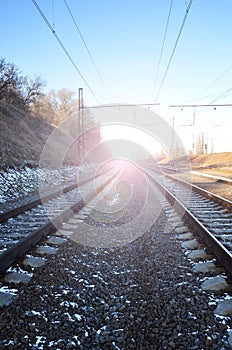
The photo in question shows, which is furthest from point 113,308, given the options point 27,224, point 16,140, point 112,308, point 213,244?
point 16,140

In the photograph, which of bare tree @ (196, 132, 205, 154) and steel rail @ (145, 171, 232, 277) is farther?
bare tree @ (196, 132, 205, 154)

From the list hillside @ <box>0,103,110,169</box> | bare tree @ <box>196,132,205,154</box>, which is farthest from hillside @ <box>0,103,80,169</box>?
bare tree @ <box>196,132,205,154</box>

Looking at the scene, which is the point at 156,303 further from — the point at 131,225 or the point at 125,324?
the point at 131,225

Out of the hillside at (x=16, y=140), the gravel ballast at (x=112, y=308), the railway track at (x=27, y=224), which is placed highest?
the hillside at (x=16, y=140)

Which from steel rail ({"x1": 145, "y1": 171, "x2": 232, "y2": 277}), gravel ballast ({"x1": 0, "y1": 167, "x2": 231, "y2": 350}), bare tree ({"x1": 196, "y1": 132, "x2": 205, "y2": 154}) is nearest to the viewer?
gravel ballast ({"x1": 0, "y1": 167, "x2": 231, "y2": 350})

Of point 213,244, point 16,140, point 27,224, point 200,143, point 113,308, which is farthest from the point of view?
point 200,143

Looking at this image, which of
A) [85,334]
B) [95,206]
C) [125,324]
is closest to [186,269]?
[125,324]

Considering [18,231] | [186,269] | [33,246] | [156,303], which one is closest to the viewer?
[156,303]

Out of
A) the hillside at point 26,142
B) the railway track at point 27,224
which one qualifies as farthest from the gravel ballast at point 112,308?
the hillside at point 26,142

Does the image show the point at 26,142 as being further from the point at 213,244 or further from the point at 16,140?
the point at 213,244

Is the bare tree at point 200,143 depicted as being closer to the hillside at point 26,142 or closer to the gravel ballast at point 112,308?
the hillside at point 26,142

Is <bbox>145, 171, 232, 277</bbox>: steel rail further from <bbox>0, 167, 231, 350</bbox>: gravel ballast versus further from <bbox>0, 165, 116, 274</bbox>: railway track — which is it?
<bbox>0, 165, 116, 274</bbox>: railway track

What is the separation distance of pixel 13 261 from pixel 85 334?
1.77 m

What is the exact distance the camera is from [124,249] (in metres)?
4.59
